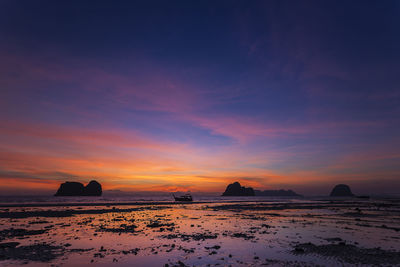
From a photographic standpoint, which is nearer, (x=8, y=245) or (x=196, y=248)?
(x=196, y=248)

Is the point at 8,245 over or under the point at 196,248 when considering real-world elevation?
over

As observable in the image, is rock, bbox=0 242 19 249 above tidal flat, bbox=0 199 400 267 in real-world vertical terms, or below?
above

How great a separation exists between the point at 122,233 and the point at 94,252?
801 cm

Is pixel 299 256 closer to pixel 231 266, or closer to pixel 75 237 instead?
pixel 231 266

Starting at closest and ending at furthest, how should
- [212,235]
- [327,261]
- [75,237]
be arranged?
[327,261] < [75,237] < [212,235]

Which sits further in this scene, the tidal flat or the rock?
the rock

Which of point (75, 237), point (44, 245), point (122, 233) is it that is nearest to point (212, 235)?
point (122, 233)

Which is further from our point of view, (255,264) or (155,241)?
(155,241)

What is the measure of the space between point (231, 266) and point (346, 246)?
11.5 m

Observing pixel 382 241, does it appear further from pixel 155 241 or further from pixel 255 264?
pixel 155 241

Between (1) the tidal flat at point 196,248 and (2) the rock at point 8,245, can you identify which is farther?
(2) the rock at point 8,245

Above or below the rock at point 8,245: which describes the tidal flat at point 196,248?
below

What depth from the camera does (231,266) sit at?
46.9 feet

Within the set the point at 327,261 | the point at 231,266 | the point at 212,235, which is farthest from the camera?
the point at 212,235
